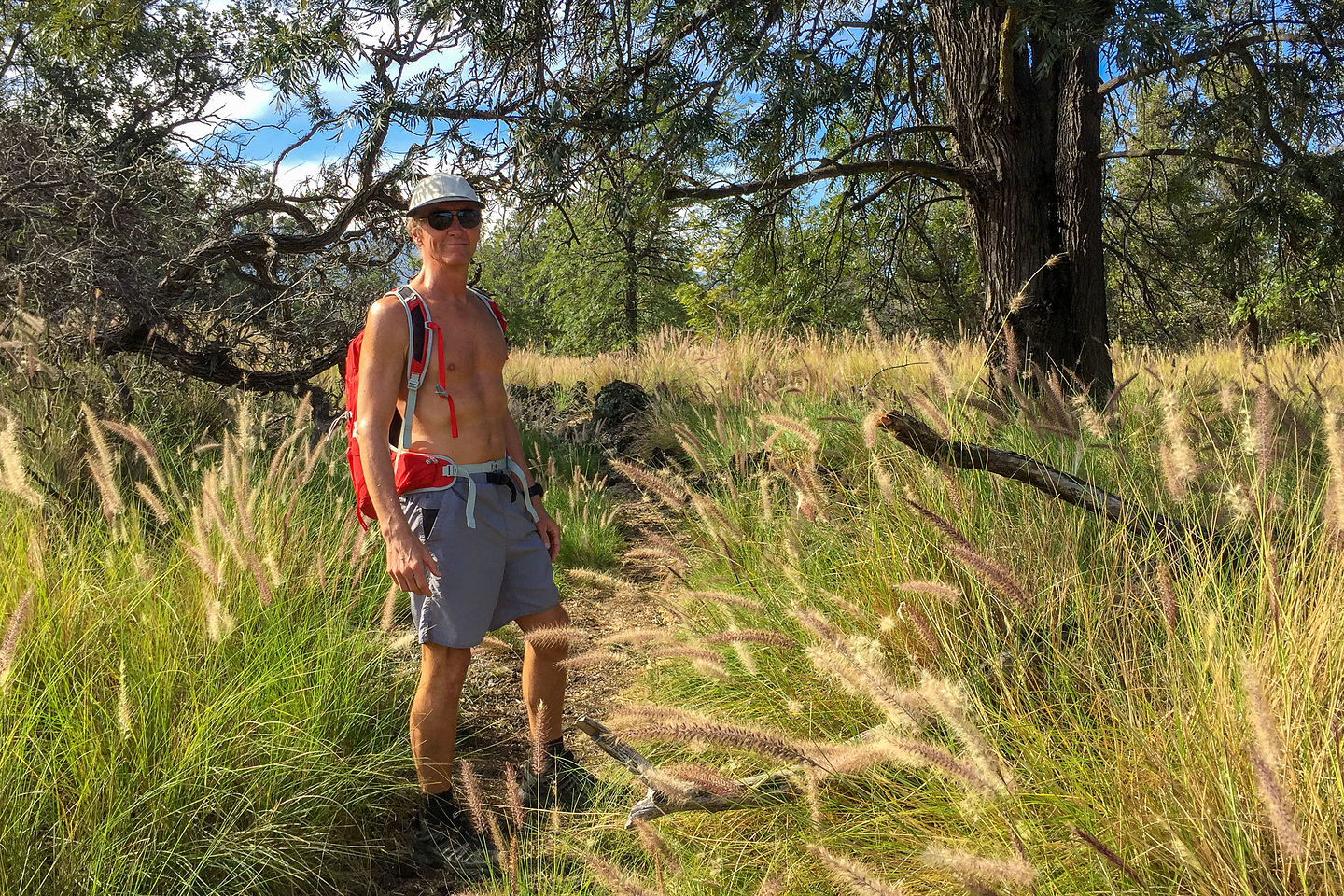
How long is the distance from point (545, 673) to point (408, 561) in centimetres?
69

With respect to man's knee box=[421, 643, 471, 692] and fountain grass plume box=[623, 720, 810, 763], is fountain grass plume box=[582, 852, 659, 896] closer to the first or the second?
fountain grass plume box=[623, 720, 810, 763]

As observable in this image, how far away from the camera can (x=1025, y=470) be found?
122 inches

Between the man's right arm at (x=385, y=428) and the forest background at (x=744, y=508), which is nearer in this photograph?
the forest background at (x=744, y=508)

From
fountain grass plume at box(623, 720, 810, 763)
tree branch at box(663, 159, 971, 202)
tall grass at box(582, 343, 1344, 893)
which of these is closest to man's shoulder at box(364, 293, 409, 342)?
tall grass at box(582, 343, 1344, 893)

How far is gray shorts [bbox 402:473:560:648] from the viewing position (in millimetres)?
2818

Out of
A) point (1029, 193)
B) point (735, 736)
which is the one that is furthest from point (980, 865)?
point (1029, 193)

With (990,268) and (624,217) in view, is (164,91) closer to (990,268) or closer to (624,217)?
(624,217)

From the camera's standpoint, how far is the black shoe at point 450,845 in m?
2.65

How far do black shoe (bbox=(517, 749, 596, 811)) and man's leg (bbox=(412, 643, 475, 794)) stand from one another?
0.28 meters

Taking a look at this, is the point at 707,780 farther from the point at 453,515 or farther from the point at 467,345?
the point at 467,345

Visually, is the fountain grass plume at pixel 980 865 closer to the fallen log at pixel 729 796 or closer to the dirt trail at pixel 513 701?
the fallen log at pixel 729 796

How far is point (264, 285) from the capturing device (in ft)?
24.8

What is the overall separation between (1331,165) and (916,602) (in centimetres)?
470

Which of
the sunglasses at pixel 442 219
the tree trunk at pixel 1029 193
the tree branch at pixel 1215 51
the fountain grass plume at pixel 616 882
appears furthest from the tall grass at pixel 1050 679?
the tree trunk at pixel 1029 193
